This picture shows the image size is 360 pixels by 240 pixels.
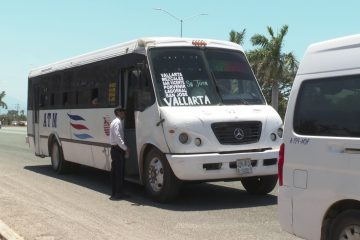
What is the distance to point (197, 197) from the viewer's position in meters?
10.6

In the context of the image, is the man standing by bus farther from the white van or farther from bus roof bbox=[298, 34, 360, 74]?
bus roof bbox=[298, 34, 360, 74]

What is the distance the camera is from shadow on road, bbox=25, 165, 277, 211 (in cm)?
964

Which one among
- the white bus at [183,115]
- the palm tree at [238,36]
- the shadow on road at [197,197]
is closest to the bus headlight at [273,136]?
the white bus at [183,115]

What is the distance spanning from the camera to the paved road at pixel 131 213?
750 cm

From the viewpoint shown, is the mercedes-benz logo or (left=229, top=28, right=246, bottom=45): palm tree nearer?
the mercedes-benz logo

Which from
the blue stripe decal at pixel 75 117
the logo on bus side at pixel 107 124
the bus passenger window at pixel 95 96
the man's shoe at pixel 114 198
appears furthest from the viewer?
the blue stripe decal at pixel 75 117

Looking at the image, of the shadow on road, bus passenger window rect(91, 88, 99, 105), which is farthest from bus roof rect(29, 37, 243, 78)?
the shadow on road

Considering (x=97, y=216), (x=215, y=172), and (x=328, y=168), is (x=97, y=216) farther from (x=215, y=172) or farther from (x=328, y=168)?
(x=328, y=168)

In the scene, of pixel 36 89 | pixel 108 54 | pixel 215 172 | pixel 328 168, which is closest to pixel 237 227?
pixel 215 172

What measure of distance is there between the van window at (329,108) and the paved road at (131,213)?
210 centimetres

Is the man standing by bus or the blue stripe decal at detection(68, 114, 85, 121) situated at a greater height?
the blue stripe decal at detection(68, 114, 85, 121)

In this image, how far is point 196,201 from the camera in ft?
33.3

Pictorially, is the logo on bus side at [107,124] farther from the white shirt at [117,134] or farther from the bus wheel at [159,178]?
the bus wheel at [159,178]

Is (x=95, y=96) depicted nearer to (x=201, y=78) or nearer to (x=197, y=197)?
(x=201, y=78)
